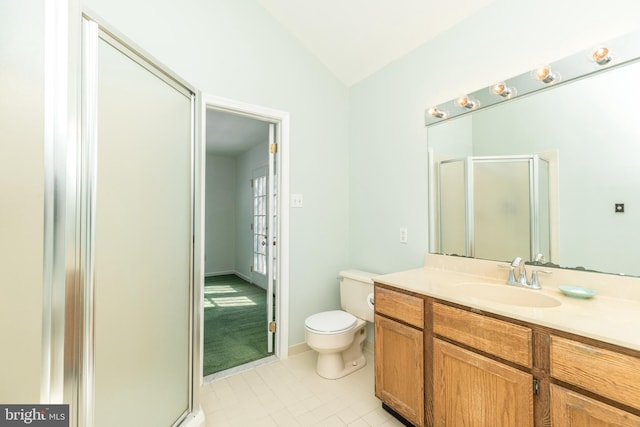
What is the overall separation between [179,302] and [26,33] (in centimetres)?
119

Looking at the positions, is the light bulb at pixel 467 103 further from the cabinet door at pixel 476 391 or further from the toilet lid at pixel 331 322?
the toilet lid at pixel 331 322

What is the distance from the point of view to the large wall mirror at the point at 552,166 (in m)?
1.23

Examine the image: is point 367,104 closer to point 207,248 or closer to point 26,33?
point 26,33

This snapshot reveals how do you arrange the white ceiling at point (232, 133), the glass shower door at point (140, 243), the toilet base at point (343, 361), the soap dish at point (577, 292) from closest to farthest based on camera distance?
the glass shower door at point (140, 243) < the soap dish at point (577, 292) < the toilet base at point (343, 361) < the white ceiling at point (232, 133)

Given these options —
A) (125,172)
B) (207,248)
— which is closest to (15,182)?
(125,172)

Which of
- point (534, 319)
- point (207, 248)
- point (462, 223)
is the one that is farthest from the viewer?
point (207, 248)

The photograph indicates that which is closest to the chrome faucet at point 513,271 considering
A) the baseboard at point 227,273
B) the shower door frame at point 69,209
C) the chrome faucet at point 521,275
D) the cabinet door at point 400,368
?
the chrome faucet at point 521,275

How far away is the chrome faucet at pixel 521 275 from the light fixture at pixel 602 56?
999 mm

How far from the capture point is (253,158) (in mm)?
4812

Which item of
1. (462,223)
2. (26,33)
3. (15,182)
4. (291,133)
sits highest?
(291,133)

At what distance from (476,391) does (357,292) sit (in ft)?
3.77

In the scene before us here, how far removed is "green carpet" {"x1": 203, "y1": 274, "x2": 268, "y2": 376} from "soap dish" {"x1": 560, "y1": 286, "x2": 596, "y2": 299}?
83.2 inches

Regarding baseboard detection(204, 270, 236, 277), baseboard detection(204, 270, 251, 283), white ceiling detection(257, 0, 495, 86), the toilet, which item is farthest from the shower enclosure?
baseboard detection(204, 270, 236, 277)

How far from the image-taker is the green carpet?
90.3 inches
